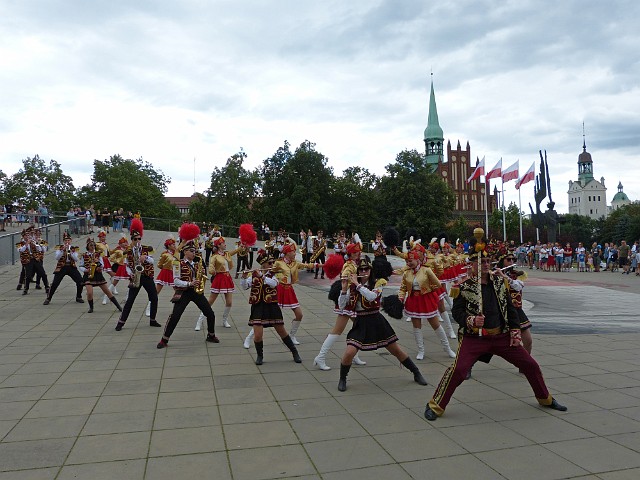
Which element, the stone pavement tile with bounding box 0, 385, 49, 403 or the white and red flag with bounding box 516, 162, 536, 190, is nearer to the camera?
the stone pavement tile with bounding box 0, 385, 49, 403

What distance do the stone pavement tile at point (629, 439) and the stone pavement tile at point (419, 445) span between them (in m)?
1.46

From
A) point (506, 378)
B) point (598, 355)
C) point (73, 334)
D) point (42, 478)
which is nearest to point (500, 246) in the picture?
point (506, 378)

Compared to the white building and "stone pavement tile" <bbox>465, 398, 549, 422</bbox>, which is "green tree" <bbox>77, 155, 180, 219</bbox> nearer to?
"stone pavement tile" <bbox>465, 398, 549, 422</bbox>

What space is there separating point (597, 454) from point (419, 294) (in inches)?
155

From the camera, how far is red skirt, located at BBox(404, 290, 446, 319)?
8.06 metres

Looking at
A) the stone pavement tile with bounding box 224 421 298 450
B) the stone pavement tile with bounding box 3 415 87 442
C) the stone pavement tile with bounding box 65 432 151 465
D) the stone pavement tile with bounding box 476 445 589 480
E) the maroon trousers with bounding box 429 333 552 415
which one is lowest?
the stone pavement tile with bounding box 476 445 589 480

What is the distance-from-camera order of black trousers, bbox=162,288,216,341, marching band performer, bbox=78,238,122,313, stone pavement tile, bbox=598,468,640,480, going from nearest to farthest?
stone pavement tile, bbox=598,468,640,480
black trousers, bbox=162,288,216,341
marching band performer, bbox=78,238,122,313

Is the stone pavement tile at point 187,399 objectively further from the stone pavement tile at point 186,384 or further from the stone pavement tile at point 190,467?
the stone pavement tile at point 190,467

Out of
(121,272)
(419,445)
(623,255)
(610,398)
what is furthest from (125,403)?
(623,255)

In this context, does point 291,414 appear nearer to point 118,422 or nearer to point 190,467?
point 190,467

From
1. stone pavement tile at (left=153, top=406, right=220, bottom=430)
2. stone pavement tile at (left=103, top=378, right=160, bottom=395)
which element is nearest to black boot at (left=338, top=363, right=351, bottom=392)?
stone pavement tile at (left=153, top=406, right=220, bottom=430)

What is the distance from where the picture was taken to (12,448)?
4.66 metres

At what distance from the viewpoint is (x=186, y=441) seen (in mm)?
4789

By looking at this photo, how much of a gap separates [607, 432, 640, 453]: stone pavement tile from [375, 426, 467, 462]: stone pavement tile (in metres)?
1.46
